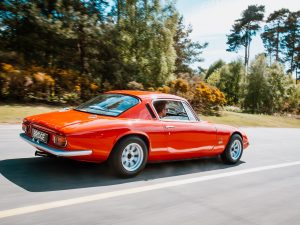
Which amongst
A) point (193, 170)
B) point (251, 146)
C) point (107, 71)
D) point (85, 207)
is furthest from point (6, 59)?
point (85, 207)

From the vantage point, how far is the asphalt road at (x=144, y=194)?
4.25m

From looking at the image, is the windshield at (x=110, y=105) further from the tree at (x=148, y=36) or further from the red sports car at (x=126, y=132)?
the tree at (x=148, y=36)

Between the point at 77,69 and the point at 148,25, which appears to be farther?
the point at 148,25

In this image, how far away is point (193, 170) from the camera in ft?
22.8

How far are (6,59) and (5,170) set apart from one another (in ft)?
43.0

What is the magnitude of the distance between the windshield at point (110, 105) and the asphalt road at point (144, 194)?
0.96 meters

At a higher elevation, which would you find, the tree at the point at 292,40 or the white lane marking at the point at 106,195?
the tree at the point at 292,40

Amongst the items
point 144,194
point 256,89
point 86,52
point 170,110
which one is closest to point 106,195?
point 144,194

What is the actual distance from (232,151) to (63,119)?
3.91 meters

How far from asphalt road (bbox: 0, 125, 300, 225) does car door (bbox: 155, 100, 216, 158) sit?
0.41 m

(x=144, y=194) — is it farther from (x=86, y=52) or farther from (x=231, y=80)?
(x=231, y=80)

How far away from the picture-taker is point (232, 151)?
794 cm

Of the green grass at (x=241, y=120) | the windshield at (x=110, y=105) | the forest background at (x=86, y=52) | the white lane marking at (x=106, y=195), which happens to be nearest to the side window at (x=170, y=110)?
the windshield at (x=110, y=105)

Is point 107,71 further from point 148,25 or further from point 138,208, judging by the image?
point 138,208
